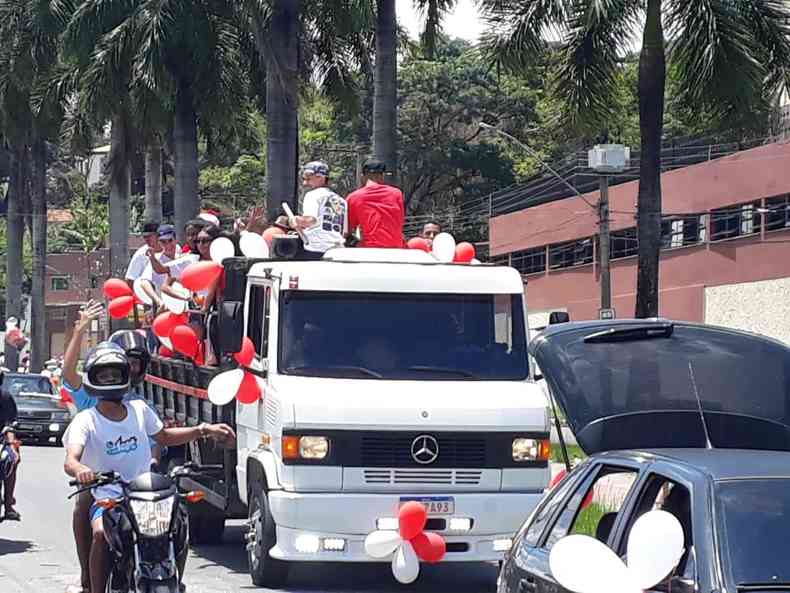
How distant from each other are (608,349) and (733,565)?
2.53 metres

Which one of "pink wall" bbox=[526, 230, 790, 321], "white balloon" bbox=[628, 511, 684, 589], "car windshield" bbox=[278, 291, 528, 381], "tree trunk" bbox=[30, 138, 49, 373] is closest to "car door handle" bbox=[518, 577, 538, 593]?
"white balloon" bbox=[628, 511, 684, 589]

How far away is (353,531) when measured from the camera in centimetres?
1167

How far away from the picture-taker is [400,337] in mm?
12391

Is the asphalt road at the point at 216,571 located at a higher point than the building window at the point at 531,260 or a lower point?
lower

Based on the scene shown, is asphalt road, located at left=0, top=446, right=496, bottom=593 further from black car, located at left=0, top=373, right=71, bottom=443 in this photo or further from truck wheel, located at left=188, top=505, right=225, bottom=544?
black car, located at left=0, top=373, right=71, bottom=443

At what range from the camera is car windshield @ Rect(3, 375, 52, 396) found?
116 ft

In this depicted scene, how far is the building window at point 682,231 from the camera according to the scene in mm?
48500

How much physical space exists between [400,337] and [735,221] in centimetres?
3566

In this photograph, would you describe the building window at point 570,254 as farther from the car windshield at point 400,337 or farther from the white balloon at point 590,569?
the white balloon at point 590,569

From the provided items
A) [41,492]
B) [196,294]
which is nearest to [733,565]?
[196,294]

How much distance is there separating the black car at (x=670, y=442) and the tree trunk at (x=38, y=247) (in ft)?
154

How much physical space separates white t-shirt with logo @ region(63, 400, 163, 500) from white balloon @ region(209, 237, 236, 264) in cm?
488

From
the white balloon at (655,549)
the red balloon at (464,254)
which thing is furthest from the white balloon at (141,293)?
the white balloon at (655,549)

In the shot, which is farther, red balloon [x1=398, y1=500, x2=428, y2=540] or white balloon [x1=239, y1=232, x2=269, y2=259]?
white balloon [x1=239, y1=232, x2=269, y2=259]
